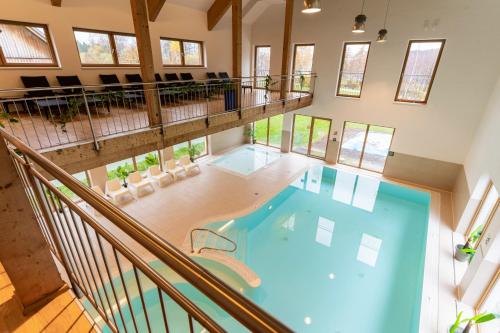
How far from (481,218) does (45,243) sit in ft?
27.4

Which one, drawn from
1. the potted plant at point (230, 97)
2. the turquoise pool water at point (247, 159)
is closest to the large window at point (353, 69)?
the turquoise pool water at point (247, 159)

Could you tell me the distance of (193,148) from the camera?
425 inches

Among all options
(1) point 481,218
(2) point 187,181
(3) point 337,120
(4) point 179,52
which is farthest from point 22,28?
(1) point 481,218

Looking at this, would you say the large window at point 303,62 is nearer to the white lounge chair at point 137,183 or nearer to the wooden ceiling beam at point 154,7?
the wooden ceiling beam at point 154,7

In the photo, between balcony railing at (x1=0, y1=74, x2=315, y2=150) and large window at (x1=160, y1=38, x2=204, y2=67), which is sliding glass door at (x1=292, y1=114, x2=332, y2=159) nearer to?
balcony railing at (x1=0, y1=74, x2=315, y2=150)

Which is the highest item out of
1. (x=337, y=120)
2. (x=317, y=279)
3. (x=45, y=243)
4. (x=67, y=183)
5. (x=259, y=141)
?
(x=67, y=183)

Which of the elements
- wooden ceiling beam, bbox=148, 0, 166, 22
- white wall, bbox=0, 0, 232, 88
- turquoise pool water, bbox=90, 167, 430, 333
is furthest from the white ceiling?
turquoise pool water, bbox=90, 167, 430, 333

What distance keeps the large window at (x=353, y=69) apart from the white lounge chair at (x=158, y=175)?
763cm

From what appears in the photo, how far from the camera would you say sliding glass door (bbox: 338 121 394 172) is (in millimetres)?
9672

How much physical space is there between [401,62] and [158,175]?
9373mm

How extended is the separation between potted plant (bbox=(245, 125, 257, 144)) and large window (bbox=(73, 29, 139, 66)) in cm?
654

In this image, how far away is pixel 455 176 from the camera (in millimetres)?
8641

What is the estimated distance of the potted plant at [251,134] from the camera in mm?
13250

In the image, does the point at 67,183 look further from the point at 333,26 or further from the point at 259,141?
the point at 259,141
